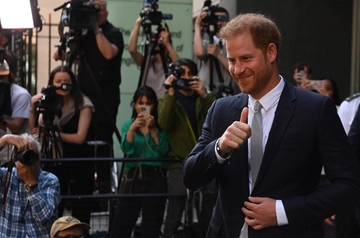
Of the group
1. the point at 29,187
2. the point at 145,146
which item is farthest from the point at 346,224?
the point at 29,187

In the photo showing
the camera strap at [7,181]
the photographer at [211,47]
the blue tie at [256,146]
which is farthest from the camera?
the photographer at [211,47]

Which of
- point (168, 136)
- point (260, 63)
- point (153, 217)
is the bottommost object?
point (153, 217)

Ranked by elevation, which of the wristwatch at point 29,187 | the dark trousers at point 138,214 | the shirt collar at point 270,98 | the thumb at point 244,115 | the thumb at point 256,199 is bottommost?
the dark trousers at point 138,214

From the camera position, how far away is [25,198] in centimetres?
563

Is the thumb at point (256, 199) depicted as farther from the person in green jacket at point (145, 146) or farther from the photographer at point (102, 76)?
the photographer at point (102, 76)

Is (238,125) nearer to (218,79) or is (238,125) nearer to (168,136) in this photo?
(168,136)

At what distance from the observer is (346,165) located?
323cm

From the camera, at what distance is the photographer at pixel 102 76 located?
816 cm

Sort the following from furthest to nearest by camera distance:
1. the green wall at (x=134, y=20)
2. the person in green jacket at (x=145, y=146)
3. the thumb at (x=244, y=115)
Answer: the green wall at (x=134, y=20) < the person in green jacket at (x=145, y=146) < the thumb at (x=244, y=115)

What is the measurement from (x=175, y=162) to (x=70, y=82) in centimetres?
133

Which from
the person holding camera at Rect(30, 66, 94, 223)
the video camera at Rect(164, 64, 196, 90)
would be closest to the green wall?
the person holding camera at Rect(30, 66, 94, 223)

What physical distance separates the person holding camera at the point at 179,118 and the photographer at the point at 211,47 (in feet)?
2.15

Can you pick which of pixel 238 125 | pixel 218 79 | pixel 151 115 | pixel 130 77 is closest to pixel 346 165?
pixel 238 125

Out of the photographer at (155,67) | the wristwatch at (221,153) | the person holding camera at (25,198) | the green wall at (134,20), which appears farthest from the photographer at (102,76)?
the wristwatch at (221,153)
